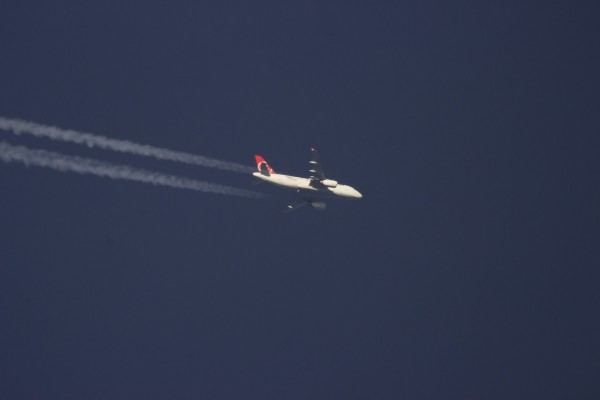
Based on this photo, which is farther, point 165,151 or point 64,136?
point 165,151

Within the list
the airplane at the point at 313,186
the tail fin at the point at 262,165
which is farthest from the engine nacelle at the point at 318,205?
the tail fin at the point at 262,165

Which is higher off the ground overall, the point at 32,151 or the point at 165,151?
the point at 165,151

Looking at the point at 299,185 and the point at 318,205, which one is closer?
the point at 299,185

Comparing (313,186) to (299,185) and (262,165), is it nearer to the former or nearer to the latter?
(299,185)

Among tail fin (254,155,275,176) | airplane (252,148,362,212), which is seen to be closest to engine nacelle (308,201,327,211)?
airplane (252,148,362,212)

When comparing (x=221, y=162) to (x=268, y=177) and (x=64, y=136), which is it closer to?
(x=268, y=177)

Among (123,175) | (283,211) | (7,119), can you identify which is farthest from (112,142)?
(283,211)

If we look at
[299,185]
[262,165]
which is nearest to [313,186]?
[299,185]

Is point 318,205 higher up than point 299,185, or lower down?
lower down

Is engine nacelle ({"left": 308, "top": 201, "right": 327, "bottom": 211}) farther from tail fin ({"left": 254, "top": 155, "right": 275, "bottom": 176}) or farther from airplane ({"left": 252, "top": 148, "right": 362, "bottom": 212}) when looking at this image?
tail fin ({"left": 254, "top": 155, "right": 275, "bottom": 176})
